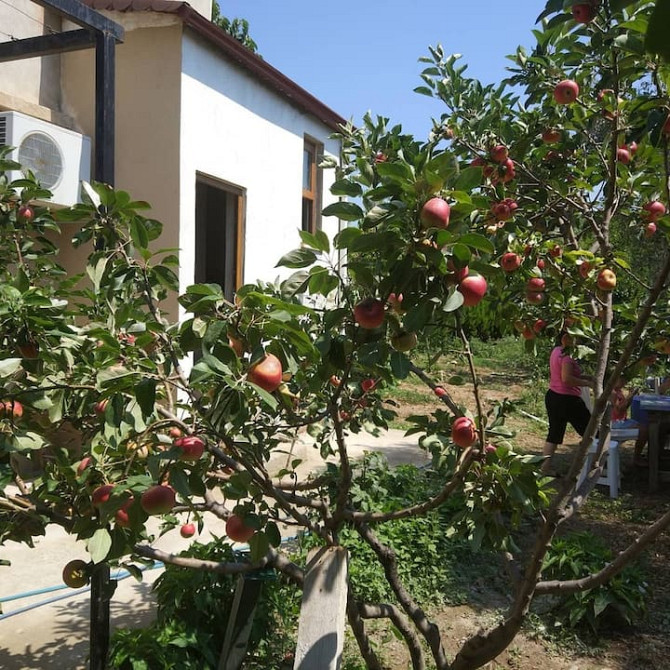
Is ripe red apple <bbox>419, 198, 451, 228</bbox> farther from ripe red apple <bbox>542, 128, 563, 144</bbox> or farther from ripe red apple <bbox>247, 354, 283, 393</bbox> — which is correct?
ripe red apple <bbox>542, 128, 563, 144</bbox>

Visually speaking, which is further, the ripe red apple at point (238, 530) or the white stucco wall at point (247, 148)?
the white stucco wall at point (247, 148)

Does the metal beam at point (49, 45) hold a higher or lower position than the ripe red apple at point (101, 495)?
higher

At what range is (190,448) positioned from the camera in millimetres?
1474

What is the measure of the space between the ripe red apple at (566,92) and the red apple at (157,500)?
224cm

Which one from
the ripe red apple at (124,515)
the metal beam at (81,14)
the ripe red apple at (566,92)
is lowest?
the ripe red apple at (124,515)


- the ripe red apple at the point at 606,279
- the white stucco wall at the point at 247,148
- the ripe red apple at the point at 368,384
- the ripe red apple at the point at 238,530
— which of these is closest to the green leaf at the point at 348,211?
the ripe red apple at the point at 238,530

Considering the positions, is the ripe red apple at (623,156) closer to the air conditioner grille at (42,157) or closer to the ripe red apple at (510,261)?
the ripe red apple at (510,261)

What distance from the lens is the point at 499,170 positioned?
2.94 meters

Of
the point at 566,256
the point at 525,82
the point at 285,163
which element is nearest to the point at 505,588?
the point at 566,256

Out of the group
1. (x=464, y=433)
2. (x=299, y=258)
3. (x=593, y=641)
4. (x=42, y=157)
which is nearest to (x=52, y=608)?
(x=464, y=433)

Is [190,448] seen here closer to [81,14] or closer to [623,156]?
[623,156]

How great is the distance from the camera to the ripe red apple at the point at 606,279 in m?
2.56

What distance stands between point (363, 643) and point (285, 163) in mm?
6297

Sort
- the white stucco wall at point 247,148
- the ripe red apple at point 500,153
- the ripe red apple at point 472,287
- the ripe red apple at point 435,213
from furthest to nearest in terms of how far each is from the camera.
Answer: the white stucco wall at point 247,148, the ripe red apple at point 500,153, the ripe red apple at point 472,287, the ripe red apple at point 435,213
